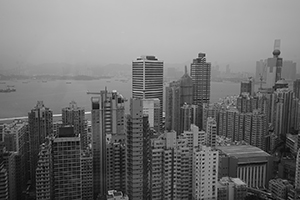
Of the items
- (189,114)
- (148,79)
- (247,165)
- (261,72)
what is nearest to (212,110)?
(189,114)

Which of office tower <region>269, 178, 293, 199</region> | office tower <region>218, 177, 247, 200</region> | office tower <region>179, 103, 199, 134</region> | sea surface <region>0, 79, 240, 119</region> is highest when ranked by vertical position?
sea surface <region>0, 79, 240, 119</region>

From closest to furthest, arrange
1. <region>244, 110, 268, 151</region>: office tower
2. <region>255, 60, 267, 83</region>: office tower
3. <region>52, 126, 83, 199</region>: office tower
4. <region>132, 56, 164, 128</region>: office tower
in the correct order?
<region>52, 126, 83, 199</region>: office tower
<region>244, 110, 268, 151</region>: office tower
<region>255, 60, 267, 83</region>: office tower
<region>132, 56, 164, 128</region>: office tower

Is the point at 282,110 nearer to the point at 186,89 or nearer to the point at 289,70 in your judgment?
the point at 289,70

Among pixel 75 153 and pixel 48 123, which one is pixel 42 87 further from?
pixel 75 153

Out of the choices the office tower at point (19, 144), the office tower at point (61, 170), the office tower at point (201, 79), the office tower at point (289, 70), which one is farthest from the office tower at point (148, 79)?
the office tower at point (61, 170)

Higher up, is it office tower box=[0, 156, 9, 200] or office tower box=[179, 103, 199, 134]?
office tower box=[179, 103, 199, 134]

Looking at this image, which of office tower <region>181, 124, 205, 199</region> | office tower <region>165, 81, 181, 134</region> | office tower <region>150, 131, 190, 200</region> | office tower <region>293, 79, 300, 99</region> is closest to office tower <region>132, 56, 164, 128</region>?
office tower <region>165, 81, 181, 134</region>

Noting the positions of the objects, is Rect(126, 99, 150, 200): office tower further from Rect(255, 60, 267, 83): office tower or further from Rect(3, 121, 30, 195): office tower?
Rect(255, 60, 267, 83): office tower

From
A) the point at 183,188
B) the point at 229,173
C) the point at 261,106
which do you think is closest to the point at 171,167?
the point at 183,188
